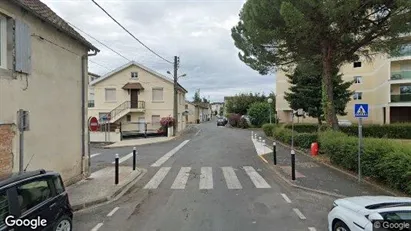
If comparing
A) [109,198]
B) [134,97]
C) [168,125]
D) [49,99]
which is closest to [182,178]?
[109,198]

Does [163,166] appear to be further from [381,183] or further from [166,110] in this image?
[166,110]

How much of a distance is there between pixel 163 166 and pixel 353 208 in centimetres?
1239

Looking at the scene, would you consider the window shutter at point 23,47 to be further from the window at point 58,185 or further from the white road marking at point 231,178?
the white road marking at point 231,178

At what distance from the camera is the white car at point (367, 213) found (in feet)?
17.2

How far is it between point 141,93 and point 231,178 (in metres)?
31.8

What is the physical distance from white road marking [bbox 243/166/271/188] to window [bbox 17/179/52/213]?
759 cm

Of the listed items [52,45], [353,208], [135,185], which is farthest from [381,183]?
[52,45]

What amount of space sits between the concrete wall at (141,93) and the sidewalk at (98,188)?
92.5 ft

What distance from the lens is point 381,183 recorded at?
11742 millimetres

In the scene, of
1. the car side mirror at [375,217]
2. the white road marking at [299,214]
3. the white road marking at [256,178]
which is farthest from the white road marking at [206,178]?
the car side mirror at [375,217]

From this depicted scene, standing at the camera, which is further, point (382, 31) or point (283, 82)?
point (283, 82)

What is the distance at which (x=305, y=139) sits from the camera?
22562 millimetres

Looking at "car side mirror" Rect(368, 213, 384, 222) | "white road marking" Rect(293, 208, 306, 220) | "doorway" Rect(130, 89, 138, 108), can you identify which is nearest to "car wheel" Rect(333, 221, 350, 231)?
"car side mirror" Rect(368, 213, 384, 222)

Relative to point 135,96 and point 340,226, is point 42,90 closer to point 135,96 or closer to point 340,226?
point 340,226
